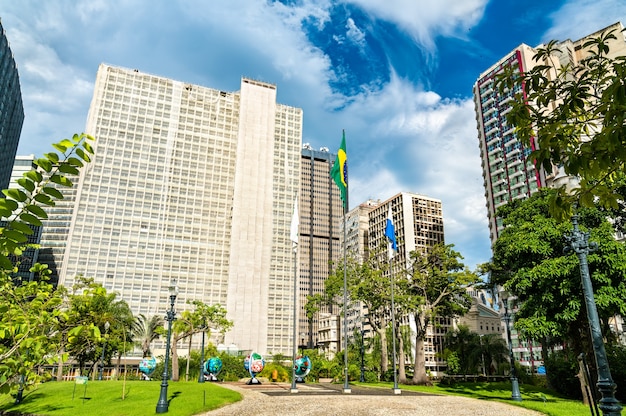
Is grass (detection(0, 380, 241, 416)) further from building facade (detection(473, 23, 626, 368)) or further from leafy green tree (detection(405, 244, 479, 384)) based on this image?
building facade (detection(473, 23, 626, 368))

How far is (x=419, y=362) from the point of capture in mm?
40562

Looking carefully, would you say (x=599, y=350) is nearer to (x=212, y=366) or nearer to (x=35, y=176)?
(x=35, y=176)

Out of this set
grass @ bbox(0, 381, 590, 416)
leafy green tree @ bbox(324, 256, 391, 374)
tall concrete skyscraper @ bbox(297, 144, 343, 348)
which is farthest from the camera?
tall concrete skyscraper @ bbox(297, 144, 343, 348)

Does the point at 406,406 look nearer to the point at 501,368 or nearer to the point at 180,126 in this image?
the point at 501,368

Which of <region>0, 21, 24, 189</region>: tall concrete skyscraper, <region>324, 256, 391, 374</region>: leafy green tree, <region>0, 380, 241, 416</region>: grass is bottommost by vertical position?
<region>0, 380, 241, 416</region>: grass

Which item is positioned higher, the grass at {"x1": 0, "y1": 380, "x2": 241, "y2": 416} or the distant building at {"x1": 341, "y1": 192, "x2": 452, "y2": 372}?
the distant building at {"x1": 341, "y1": 192, "x2": 452, "y2": 372}

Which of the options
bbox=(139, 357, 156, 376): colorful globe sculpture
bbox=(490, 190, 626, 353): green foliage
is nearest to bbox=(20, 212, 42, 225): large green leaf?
bbox=(490, 190, 626, 353): green foliage

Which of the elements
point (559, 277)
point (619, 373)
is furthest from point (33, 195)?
point (619, 373)

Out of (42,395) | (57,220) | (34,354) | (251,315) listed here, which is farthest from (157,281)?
(34,354)

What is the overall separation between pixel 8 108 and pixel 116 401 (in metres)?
101

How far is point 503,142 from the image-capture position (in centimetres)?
8725

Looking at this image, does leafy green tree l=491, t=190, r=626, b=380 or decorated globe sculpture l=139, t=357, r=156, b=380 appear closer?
leafy green tree l=491, t=190, r=626, b=380

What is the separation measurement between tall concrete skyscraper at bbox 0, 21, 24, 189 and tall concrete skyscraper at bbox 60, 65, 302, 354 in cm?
1846

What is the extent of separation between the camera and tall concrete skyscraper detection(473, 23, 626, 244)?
80312 mm
